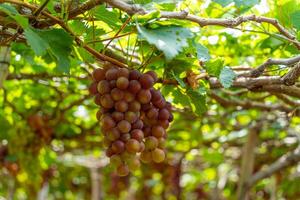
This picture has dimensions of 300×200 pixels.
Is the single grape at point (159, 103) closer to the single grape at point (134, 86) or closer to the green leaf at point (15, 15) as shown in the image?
the single grape at point (134, 86)

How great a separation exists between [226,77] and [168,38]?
1.38ft

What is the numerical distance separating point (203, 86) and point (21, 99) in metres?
2.03

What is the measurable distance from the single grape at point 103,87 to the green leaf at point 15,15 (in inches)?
8.2

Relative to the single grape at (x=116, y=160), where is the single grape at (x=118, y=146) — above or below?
above

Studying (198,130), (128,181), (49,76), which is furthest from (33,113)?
(128,181)

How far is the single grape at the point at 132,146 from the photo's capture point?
1.24 meters

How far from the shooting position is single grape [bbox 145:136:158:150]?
131cm

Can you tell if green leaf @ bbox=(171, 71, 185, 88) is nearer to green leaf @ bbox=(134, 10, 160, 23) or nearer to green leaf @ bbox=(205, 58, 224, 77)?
green leaf @ bbox=(205, 58, 224, 77)

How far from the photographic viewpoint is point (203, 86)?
63.4 inches

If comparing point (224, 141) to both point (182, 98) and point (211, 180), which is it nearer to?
point (211, 180)

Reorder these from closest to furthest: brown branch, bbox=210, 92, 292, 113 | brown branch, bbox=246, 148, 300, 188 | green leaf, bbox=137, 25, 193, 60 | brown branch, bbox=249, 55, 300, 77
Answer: green leaf, bbox=137, 25, 193, 60, brown branch, bbox=249, 55, 300, 77, brown branch, bbox=210, 92, 292, 113, brown branch, bbox=246, 148, 300, 188

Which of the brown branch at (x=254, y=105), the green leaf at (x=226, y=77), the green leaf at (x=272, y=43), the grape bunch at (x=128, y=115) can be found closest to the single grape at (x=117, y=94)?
the grape bunch at (x=128, y=115)

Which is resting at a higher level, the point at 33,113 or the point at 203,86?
the point at 203,86

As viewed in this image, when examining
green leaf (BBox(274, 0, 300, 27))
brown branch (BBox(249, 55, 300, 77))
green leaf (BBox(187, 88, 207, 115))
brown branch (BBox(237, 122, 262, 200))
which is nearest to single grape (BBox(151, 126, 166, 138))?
green leaf (BBox(187, 88, 207, 115))
